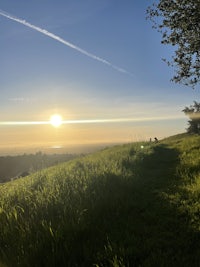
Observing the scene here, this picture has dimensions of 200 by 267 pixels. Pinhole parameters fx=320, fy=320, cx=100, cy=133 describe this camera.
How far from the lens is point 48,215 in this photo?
10008 mm

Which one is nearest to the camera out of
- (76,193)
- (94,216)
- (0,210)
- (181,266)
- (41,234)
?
(181,266)

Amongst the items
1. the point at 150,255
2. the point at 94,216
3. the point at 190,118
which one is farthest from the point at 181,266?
the point at 190,118

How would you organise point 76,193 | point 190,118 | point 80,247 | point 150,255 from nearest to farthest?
point 150,255
point 80,247
point 76,193
point 190,118

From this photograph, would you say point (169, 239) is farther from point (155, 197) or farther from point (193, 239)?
point (155, 197)

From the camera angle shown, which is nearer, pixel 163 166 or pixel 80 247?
pixel 80 247

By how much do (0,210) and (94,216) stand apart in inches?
143

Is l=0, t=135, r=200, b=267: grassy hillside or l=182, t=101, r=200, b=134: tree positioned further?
l=182, t=101, r=200, b=134: tree

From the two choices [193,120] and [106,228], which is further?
[193,120]

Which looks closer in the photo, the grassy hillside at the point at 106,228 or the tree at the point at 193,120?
the grassy hillside at the point at 106,228

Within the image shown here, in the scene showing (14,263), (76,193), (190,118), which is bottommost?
(14,263)

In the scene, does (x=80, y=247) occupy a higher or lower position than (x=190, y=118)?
lower


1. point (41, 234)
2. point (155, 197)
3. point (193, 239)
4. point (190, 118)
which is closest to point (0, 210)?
point (41, 234)

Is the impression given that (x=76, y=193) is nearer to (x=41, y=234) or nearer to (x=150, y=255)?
(x=41, y=234)

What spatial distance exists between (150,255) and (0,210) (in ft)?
20.0
